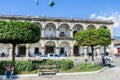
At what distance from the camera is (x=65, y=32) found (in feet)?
170

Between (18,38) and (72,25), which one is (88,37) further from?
(72,25)

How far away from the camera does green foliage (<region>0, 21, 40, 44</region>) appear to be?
21.3 meters

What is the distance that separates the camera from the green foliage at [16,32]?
21266mm

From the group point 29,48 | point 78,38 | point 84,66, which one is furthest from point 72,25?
point 84,66

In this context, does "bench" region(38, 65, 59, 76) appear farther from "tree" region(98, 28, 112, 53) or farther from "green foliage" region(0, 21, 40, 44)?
"tree" region(98, 28, 112, 53)

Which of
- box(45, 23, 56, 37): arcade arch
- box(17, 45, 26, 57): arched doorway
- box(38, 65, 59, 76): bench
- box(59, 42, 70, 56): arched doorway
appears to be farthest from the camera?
box(59, 42, 70, 56): arched doorway

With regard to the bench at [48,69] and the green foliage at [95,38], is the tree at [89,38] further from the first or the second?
the bench at [48,69]

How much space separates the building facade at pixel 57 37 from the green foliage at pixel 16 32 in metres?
24.9

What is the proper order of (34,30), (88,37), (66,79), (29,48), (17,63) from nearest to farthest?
1. (66,79)
2. (17,63)
3. (34,30)
4. (88,37)
5. (29,48)

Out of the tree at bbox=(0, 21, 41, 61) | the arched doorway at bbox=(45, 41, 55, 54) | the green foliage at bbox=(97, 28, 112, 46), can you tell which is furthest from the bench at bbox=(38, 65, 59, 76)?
the arched doorway at bbox=(45, 41, 55, 54)

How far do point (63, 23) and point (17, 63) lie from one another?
98.9 ft

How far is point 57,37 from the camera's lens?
161ft

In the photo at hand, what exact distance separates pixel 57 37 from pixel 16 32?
27.9 metres

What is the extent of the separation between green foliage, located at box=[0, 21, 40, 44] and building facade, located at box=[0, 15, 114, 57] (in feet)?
81.6
